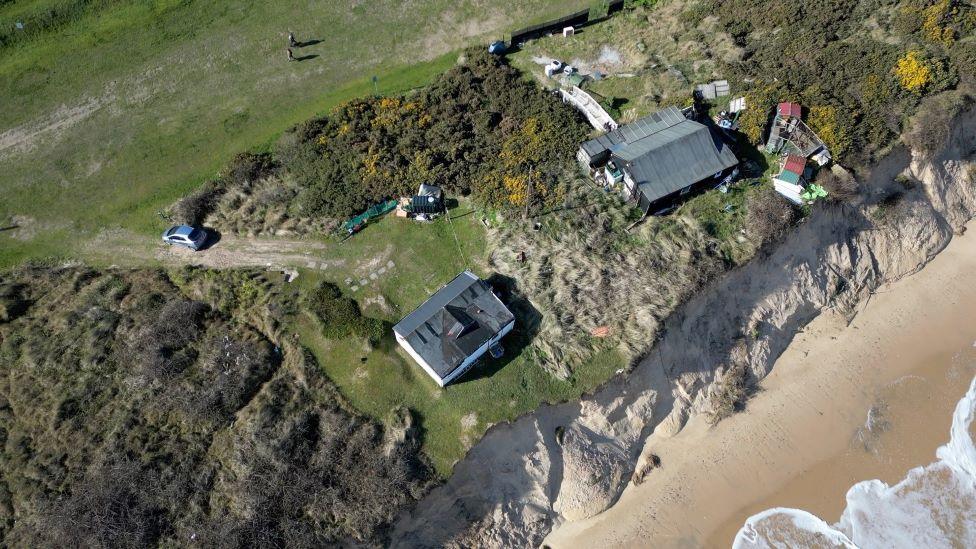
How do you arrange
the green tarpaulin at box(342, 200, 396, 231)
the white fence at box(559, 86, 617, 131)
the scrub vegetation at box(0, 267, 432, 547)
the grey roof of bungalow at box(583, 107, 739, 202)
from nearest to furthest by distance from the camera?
the scrub vegetation at box(0, 267, 432, 547) → the grey roof of bungalow at box(583, 107, 739, 202) → the green tarpaulin at box(342, 200, 396, 231) → the white fence at box(559, 86, 617, 131)

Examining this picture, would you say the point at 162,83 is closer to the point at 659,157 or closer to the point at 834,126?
the point at 659,157

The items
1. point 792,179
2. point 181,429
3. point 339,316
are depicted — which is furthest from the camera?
point 792,179

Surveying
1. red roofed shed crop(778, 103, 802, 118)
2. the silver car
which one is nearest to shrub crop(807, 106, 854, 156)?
red roofed shed crop(778, 103, 802, 118)

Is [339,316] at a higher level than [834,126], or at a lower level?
lower

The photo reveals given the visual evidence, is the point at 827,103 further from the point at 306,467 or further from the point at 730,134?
the point at 306,467

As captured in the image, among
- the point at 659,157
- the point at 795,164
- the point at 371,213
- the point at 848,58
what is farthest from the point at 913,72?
the point at 371,213

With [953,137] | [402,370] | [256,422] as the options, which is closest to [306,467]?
[256,422]

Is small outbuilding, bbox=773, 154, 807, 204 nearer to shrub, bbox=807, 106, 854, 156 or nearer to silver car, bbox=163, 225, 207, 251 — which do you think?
shrub, bbox=807, 106, 854, 156
